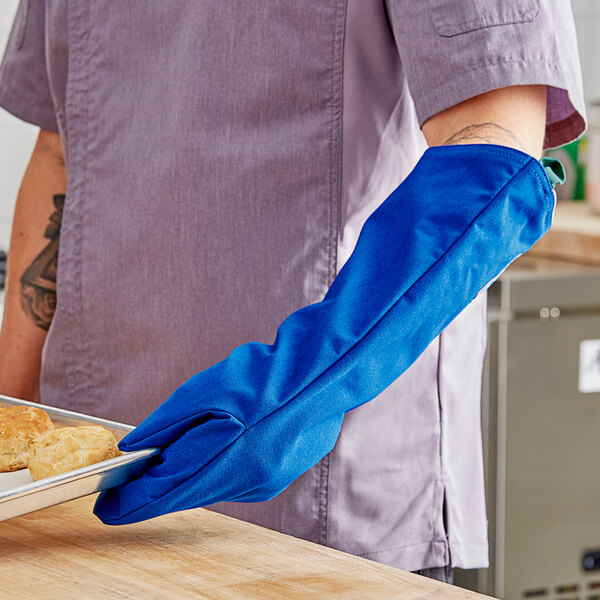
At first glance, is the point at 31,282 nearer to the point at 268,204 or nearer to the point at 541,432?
the point at 268,204

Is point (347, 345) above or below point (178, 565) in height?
above

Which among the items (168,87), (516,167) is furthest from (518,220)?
(168,87)

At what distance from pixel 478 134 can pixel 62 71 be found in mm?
469

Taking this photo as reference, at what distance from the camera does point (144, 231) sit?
863 mm

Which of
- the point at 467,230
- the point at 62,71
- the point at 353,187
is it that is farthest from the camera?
the point at 62,71

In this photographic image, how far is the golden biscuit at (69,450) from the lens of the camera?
581 mm

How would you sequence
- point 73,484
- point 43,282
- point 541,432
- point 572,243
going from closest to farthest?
point 73,484
point 43,282
point 541,432
point 572,243

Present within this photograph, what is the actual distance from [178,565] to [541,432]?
4.07 feet

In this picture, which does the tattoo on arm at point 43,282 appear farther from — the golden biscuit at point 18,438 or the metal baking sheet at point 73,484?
the metal baking sheet at point 73,484

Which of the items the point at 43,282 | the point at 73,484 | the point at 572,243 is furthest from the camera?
the point at 572,243

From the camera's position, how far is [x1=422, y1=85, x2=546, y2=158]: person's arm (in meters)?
0.65

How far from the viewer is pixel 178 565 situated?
0.55m

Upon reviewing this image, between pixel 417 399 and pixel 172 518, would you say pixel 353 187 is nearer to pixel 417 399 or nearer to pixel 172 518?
pixel 417 399

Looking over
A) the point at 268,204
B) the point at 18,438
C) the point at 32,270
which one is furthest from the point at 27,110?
the point at 18,438
